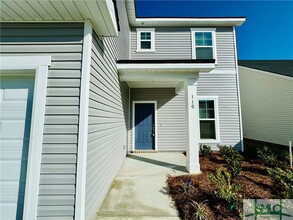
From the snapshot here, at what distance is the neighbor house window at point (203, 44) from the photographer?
7.11 meters

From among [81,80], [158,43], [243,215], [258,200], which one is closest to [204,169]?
[258,200]

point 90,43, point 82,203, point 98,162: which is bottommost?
point 82,203

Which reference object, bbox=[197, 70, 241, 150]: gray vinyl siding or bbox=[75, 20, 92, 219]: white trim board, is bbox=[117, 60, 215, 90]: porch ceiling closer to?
bbox=[75, 20, 92, 219]: white trim board

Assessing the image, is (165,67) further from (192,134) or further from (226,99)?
(226,99)

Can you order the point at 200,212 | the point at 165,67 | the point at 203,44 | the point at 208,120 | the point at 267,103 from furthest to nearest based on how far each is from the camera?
the point at 267,103 → the point at 203,44 → the point at 208,120 → the point at 165,67 → the point at 200,212

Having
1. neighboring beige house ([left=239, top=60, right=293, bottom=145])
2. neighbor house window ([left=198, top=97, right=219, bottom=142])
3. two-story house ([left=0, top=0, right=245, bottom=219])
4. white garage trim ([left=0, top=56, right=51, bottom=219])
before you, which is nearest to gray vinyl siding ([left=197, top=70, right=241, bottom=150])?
neighbor house window ([left=198, top=97, right=219, bottom=142])

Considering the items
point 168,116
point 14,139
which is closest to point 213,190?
point 14,139

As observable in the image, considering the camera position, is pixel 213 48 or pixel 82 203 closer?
pixel 82 203

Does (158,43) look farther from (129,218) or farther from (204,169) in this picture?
(129,218)

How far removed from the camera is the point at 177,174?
406 cm

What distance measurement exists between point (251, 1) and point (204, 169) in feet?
20.4

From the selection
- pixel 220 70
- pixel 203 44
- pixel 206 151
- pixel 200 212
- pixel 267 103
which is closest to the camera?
pixel 200 212

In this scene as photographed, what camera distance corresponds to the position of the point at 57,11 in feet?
6.66

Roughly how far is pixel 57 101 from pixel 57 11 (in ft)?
3.95
